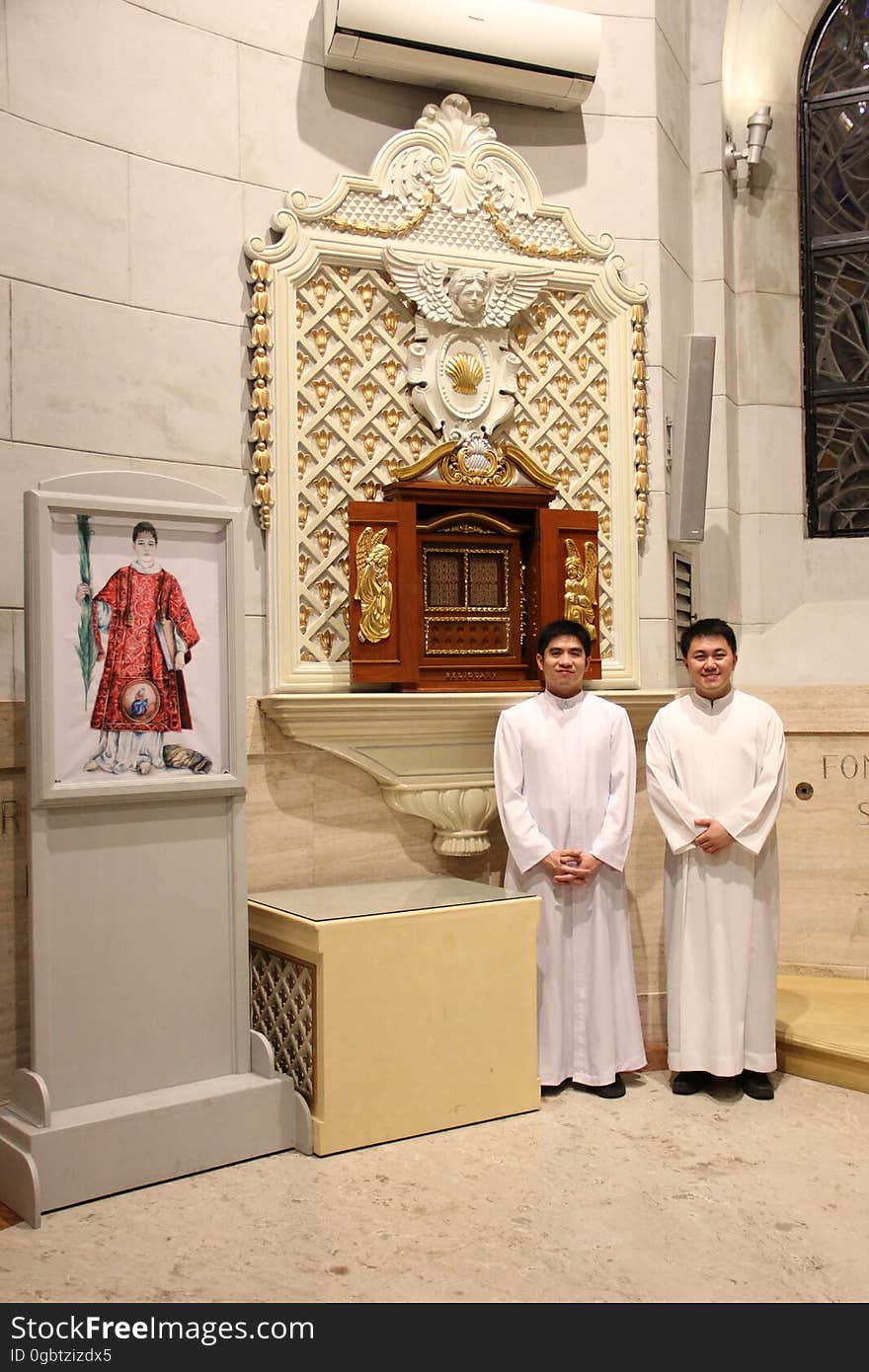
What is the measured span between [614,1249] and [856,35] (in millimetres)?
5989

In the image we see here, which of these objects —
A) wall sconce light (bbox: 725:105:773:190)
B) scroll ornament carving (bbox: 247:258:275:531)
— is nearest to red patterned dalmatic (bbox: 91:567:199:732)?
scroll ornament carving (bbox: 247:258:275:531)

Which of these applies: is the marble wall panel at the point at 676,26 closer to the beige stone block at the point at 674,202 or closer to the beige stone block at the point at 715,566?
the beige stone block at the point at 674,202

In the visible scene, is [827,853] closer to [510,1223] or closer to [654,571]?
[654,571]

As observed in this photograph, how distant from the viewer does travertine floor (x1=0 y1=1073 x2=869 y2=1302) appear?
126 inches

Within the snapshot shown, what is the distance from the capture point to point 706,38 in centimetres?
629

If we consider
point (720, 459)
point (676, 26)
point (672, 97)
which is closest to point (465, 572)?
point (720, 459)

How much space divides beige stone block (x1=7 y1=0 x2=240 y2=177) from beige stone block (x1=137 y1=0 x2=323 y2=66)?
50mm

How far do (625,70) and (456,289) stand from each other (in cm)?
145

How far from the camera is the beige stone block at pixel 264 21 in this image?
486 cm

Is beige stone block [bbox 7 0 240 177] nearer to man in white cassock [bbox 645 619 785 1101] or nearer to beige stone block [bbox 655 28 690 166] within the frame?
beige stone block [bbox 655 28 690 166]

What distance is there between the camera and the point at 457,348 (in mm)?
5324

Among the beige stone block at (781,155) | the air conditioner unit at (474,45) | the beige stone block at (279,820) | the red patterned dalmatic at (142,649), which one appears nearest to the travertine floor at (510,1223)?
the beige stone block at (279,820)

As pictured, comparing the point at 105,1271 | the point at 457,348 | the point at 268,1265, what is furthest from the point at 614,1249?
the point at 457,348
